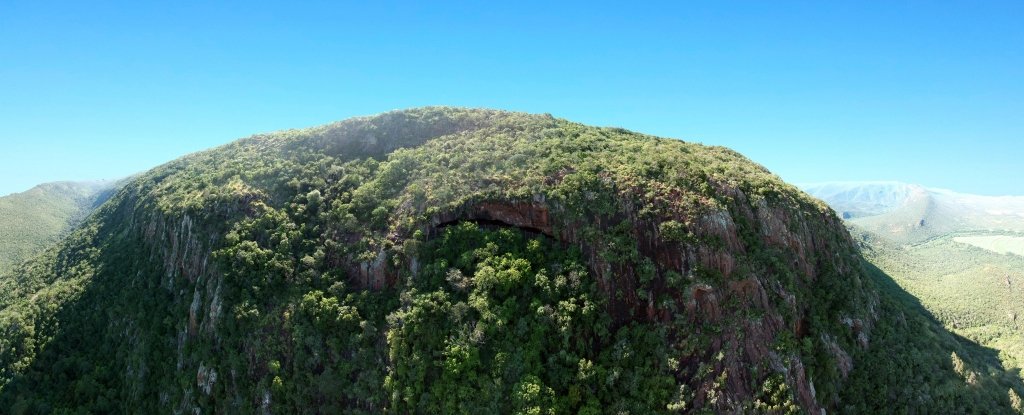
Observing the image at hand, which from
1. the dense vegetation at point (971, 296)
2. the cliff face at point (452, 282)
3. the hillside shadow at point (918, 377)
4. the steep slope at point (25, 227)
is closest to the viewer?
the cliff face at point (452, 282)

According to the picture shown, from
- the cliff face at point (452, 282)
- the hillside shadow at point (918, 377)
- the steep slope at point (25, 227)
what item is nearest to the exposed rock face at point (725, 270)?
the cliff face at point (452, 282)

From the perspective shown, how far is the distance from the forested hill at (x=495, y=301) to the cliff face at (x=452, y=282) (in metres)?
0.29

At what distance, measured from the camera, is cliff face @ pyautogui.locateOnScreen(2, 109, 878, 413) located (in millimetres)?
55625

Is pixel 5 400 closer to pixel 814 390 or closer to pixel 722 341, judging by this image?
pixel 722 341

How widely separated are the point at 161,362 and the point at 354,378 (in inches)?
1374

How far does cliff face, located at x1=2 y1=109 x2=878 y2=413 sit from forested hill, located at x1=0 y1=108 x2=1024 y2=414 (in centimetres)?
29

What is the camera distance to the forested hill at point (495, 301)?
5534cm

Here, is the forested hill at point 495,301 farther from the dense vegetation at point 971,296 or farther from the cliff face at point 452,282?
the dense vegetation at point 971,296

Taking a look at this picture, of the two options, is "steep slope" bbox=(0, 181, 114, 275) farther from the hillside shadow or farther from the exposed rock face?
the hillside shadow

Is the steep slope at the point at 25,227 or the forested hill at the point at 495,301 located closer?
the forested hill at the point at 495,301

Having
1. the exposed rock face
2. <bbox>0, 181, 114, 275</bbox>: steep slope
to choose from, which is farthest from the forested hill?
<bbox>0, 181, 114, 275</bbox>: steep slope

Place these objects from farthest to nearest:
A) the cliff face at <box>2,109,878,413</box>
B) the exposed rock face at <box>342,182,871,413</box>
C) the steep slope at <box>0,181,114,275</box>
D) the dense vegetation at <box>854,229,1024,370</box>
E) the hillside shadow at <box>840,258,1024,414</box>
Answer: the steep slope at <box>0,181,114,275</box> → the dense vegetation at <box>854,229,1024,370</box> → the hillside shadow at <box>840,258,1024,414</box> → the cliff face at <box>2,109,878,413</box> → the exposed rock face at <box>342,182,871,413</box>

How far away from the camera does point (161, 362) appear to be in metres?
74.7

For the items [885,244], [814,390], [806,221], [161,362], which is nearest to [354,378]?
[161,362]
